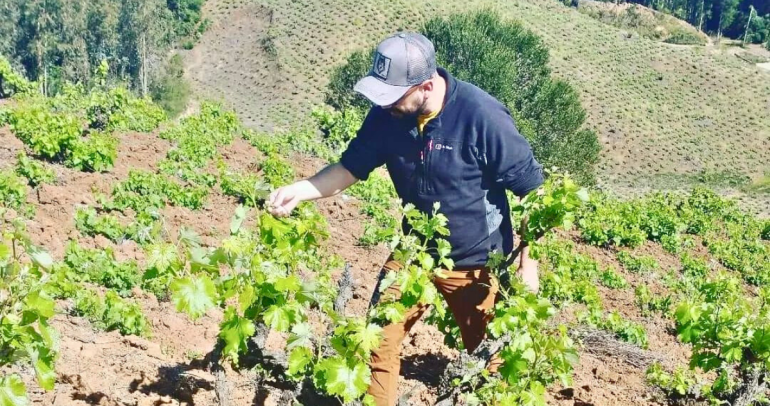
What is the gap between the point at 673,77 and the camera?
219ft

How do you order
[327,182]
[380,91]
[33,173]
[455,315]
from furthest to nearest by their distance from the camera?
[33,173] → [455,315] → [327,182] → [380,91]

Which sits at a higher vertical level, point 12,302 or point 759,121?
point 12,302

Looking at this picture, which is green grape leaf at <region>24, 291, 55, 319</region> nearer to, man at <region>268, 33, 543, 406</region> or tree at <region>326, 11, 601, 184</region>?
man at <region>268, 33, 543, 406</region>

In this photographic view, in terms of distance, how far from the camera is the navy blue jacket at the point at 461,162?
10.8ft

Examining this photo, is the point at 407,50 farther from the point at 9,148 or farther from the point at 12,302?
the point at 9,148

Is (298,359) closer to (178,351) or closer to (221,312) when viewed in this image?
(178,351)

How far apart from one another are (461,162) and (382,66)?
58 centimetres

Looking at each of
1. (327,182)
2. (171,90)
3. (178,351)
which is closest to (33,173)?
(178,351)

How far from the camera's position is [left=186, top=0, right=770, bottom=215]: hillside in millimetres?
56938

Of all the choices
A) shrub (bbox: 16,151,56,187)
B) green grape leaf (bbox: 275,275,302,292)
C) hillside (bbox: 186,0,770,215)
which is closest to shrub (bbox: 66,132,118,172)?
shrub (bbox: 16,151,56,187)

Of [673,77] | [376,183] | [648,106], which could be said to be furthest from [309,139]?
[673,77]

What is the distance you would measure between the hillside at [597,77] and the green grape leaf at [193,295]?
164 feet

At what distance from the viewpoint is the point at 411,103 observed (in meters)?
3.24

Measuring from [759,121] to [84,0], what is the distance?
174 ft
